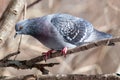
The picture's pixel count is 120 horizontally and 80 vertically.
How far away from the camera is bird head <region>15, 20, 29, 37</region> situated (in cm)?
98

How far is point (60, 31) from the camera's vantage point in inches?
45.9

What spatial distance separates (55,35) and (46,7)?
1285 millimetres

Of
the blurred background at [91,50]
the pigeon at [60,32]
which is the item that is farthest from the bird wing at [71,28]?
the blurred background at [91,50]

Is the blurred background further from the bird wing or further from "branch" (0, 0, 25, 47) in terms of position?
"branch" (0, 0, 25, 47)

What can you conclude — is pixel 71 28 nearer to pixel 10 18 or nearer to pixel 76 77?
pixel 10 18

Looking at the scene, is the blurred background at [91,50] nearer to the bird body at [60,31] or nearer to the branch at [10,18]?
the bird body at [60,31]

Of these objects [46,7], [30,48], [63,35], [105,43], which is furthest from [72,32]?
[46,7]

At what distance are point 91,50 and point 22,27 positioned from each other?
153 cm

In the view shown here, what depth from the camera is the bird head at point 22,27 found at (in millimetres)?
979

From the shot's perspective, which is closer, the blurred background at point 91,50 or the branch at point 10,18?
the branch at point 10,18

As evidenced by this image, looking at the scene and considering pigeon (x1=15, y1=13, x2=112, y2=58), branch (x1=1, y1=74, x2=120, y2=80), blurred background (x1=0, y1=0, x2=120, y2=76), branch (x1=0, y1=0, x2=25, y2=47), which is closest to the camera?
branch (x1=1, y1=74, x2=120, y2=80)

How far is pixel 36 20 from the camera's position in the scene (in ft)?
3.48

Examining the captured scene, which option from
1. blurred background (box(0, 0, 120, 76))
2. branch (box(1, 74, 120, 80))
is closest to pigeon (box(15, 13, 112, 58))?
branch (box(1, 74, 120, 80))

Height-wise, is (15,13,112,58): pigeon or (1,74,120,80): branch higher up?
(15,13,112,58): pigeon
